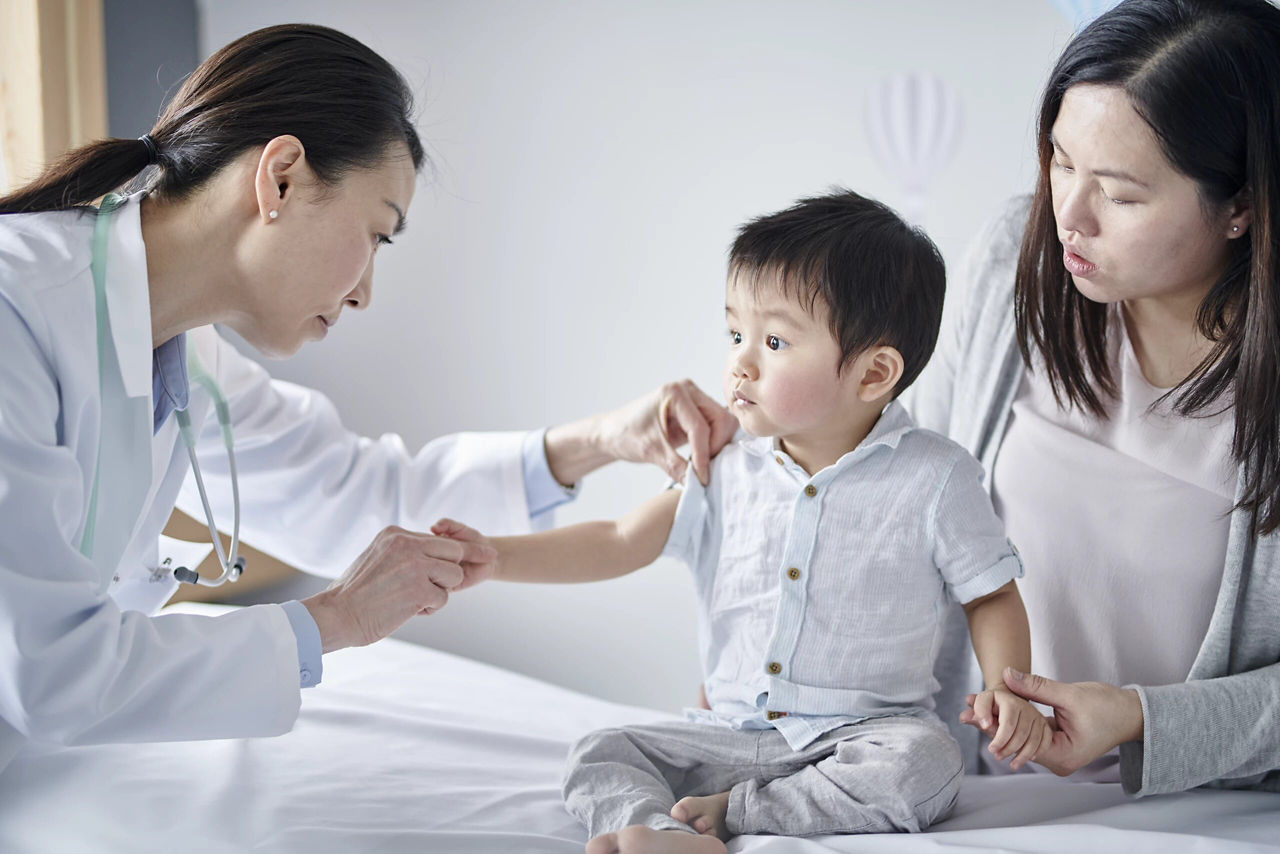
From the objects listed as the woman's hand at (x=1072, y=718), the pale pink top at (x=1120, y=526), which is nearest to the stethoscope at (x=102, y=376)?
the woman's hand at (x=1072, y=718)

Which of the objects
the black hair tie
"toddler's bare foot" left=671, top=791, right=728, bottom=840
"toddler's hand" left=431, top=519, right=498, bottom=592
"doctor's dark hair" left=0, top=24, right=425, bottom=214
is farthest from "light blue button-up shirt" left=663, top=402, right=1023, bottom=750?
the black hair tie

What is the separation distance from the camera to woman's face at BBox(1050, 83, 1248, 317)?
1149 mm

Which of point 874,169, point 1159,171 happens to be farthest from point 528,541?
point 874,169

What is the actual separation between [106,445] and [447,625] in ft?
5.84

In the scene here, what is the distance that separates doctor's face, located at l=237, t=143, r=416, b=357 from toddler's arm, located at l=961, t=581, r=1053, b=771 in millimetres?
849

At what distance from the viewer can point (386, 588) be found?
1223 millimetres

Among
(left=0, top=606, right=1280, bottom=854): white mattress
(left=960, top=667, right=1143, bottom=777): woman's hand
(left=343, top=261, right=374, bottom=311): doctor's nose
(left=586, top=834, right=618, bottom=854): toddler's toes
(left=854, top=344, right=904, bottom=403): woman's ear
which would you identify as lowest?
(left=0, top=606, right=1280, bottom=854): white mattress

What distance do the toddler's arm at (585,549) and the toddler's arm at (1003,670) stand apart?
403 millimetres

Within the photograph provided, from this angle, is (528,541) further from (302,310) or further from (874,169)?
(874,169)

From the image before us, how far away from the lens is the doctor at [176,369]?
103 cm

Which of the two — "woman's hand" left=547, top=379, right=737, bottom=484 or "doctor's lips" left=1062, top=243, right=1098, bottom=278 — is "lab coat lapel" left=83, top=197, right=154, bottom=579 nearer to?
"woman's hand" left=547, top=379, right=737, bottom=484

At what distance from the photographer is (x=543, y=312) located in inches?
106

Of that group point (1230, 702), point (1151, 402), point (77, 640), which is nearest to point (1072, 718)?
point (1230, 702)

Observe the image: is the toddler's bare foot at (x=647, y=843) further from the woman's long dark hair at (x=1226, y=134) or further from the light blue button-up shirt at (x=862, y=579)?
the woman's long dark hair at (x=1226, y=134)
